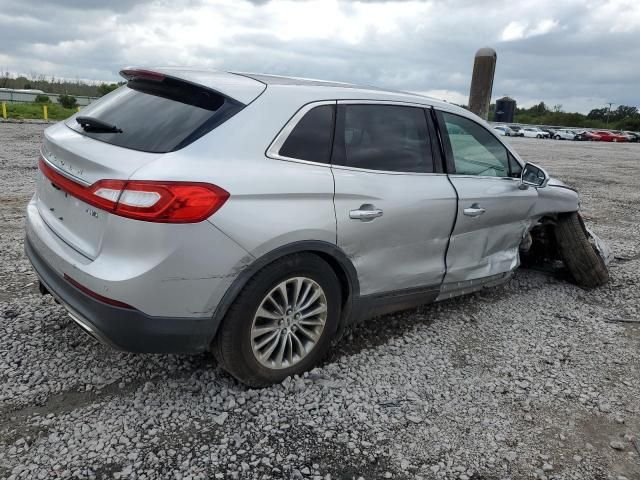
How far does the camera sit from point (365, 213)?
3.20 m

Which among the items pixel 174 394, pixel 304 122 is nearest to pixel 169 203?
pixel 304 122

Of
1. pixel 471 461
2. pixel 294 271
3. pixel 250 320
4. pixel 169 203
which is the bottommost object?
pixel 471 461

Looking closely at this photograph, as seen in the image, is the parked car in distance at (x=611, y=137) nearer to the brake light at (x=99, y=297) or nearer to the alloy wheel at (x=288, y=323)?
the alloy wheel at (x=288, y=323)

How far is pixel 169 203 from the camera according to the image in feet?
8.08

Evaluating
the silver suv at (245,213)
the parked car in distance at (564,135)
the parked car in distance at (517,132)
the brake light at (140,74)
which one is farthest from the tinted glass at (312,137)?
the parked car in distance at (564,135)

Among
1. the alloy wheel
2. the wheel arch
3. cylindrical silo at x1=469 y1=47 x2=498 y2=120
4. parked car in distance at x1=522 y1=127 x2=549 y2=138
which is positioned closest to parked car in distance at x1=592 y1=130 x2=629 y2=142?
parked car in distance at x1=522 y1=127 x2=549 y2=138

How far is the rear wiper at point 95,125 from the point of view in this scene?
2.91 m

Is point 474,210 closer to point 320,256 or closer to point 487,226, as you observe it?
point 487,226

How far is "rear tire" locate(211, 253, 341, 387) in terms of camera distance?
280cm

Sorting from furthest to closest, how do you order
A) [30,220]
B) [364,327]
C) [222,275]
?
[364,327]
[30,220]
[222,275]

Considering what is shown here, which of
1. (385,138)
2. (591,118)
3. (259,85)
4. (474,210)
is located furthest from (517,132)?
(259,85)

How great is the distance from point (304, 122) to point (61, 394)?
6.76ft

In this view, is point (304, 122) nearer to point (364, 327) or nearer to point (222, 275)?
point (222, 275)

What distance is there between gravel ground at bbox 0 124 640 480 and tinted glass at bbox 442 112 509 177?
4.06 feet
